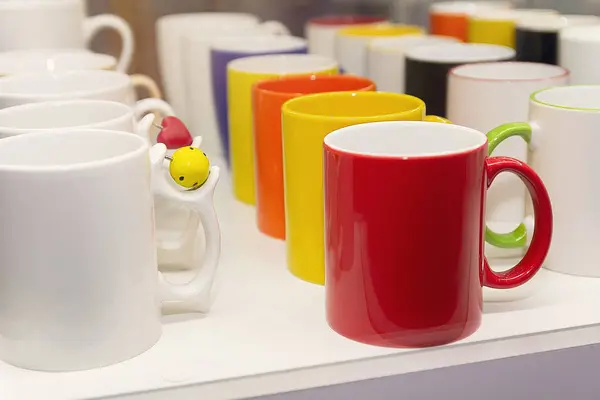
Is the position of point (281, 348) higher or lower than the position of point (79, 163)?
lower

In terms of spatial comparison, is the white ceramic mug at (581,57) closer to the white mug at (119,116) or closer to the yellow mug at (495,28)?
the yellow mug at (495,28)

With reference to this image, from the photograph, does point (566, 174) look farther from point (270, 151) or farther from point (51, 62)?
point (51, 62)

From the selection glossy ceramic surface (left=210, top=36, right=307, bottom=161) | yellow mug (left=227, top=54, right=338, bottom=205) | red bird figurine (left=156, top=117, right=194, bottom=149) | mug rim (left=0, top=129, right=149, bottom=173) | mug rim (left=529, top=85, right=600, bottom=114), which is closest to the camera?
mug rim (left=0, top=129, right=149, bottom=173)

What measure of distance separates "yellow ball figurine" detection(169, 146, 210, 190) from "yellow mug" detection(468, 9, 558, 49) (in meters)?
0.55

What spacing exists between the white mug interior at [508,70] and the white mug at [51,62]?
0.34 meters

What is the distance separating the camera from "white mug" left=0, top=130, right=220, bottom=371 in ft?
1.59

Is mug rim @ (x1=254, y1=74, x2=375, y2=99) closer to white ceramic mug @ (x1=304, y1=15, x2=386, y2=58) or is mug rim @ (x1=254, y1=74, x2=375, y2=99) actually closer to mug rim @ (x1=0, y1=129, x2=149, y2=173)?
mug rim @ (x1=0, y1=129, x2=149, y2=173)

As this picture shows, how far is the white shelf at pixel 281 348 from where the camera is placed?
0.50 metres

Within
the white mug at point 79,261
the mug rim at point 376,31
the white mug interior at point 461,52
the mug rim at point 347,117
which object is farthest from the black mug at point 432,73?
the white mug at point 79,261

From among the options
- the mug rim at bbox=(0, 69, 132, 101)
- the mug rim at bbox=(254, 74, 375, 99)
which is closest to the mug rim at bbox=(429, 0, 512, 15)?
the mug rim at bbox=(254, 74, 375, 99)

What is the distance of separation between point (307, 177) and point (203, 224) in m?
0.09

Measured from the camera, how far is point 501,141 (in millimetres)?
612

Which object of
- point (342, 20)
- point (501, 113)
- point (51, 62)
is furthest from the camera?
point (342, 20)

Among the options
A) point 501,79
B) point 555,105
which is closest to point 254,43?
point 501,79
